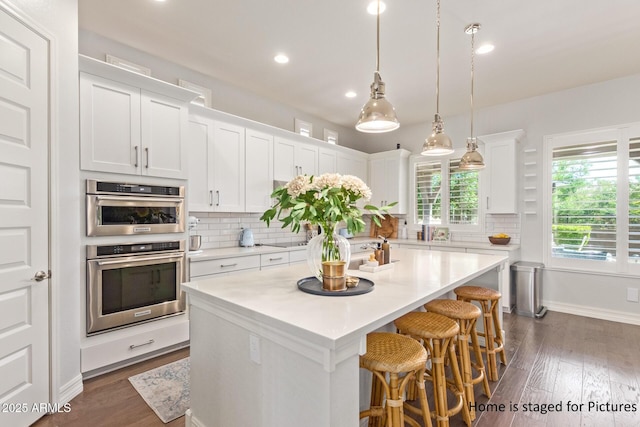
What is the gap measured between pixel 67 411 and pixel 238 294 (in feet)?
5.19

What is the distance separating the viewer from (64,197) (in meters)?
2.17

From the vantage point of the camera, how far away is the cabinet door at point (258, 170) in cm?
383

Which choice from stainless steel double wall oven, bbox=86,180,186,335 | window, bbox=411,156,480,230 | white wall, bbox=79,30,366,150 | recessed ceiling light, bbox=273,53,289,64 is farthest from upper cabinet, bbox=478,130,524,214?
stainless steel double wall oven, bbox=86,180,186,335

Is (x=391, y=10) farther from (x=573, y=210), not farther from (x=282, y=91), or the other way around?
(x=573, y=210)

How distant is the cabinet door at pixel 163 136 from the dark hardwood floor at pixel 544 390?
171cm

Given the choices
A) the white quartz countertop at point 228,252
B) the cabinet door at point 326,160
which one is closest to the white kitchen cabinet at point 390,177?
the cabinet door at point 326,160

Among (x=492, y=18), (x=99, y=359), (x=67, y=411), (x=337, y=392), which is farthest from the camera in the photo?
(x=492, y=18)

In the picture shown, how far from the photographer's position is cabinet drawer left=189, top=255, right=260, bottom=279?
3.03 metres

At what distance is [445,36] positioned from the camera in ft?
9.40

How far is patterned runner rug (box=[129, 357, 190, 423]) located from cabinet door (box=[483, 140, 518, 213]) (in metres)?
4.39

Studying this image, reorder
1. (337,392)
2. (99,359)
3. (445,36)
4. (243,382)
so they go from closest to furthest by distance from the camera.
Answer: (337,392) < (243,382) < (99,359) < (445,36)

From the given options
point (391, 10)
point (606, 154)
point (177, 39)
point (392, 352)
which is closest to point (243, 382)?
point (392, 352)

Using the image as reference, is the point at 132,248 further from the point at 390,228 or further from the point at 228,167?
the point at 390,228

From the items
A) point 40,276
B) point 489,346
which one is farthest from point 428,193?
point 40,276
